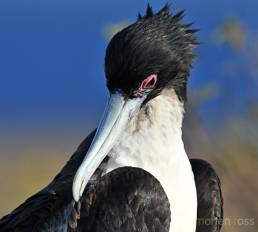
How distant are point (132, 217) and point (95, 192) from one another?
0.18m

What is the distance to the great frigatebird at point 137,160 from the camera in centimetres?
404

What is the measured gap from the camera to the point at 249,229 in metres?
7.44

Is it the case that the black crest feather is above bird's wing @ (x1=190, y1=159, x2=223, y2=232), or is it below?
above

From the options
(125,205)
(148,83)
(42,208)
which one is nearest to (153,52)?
(148,83)

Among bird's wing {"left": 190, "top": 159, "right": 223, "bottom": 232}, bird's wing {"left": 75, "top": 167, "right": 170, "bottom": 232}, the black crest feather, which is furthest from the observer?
bird's wing {"left": 190, "top": 159, "right": 223, "bottom": 232}

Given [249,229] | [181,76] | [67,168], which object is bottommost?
[249,229]

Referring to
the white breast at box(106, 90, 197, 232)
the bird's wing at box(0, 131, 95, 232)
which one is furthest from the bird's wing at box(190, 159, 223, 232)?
the bird's wing at box(0, 131, 95, 232)

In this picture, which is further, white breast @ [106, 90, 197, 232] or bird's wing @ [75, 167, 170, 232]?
white breast @ [106, 90, 197, 232]

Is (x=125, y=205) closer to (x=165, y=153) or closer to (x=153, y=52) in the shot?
(x=165, y=153)

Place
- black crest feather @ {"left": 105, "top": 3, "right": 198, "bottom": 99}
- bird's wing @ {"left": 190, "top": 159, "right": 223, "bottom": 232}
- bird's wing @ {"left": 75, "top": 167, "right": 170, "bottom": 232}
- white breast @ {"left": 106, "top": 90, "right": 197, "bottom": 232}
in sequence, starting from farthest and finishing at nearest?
bird's wing @ {"left": 190, "top": 159, "right": 223, "bottom": 232} → white breast @ {"left": 106, "top": 90, "right": 197, "bottom": 232} → black crest feather @ {"left": 105, "top": 3, "right": 198, "bottom": 99} → bird's wing @ {"left": 75, "top": 167, "right": 170, "bottom": 232}

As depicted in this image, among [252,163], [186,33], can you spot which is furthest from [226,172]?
[186,33]

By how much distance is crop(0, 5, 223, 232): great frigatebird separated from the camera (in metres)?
4.04

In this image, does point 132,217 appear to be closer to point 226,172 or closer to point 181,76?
point 181,76

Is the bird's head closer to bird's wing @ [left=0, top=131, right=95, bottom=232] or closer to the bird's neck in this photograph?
the bird's neck
